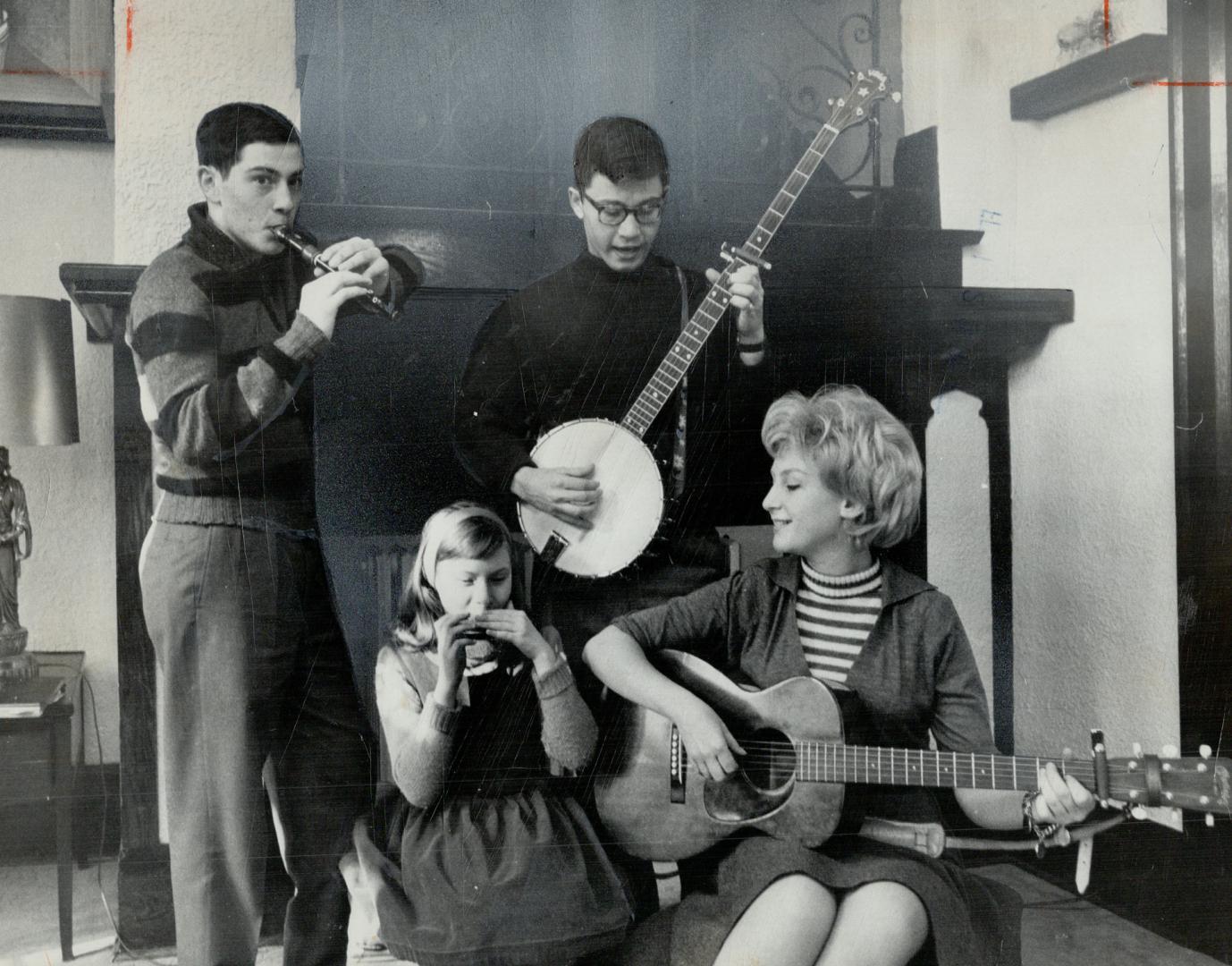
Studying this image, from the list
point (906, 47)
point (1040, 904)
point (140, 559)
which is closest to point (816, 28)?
point (906, 47)

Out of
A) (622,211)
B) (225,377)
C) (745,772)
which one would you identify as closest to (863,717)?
(745,772)

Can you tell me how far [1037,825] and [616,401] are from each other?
35.5 inches

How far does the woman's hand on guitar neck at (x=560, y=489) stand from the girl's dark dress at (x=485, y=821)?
8.9 inches

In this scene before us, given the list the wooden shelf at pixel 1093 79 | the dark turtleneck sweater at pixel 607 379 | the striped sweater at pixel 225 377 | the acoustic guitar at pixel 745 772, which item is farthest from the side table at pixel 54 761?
the wooden shelf at pixel 1093 79

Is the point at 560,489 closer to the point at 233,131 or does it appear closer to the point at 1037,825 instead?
the point at 233,131

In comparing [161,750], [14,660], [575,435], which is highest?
[575,435]

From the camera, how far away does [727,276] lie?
1582 millimetres

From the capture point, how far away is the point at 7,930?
1502 millimetres

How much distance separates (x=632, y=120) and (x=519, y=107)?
17 cm

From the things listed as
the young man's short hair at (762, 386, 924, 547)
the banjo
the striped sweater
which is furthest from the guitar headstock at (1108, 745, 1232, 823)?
the striped sweater

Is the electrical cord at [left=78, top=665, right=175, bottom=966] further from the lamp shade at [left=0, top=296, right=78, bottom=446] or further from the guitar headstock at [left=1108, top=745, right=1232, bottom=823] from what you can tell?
the guitar headstock at [left=1108, top=745, right=1232, bottom=823]

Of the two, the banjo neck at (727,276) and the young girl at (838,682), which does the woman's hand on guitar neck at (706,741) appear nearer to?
the young girl at (838,682)

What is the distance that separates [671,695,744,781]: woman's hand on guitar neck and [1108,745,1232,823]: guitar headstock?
0.59m

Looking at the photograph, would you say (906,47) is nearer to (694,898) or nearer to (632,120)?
(632,120)
